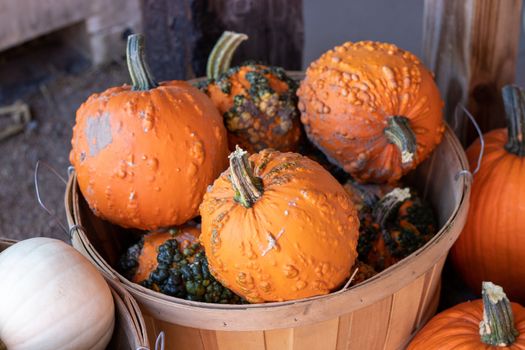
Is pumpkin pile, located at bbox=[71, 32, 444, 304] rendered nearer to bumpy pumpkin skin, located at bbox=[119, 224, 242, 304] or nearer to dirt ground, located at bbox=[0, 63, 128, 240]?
bumpy pumpkin skin, located at bbox=[119, 224, 242, 304]

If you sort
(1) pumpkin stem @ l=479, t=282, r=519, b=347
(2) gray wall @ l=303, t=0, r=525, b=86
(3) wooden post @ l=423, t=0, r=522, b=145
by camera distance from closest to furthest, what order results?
(1) pumpkin stem @ l=479, t=282, r=519, b=347
(3) wooden post @ l=423, t=0, r=522, b=145
(2) gray wall @ l=303, t=0, r=525, b=86

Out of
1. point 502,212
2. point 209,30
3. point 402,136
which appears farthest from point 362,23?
point 402,136

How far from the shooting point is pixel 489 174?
4.71ft

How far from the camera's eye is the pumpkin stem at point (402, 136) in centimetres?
122

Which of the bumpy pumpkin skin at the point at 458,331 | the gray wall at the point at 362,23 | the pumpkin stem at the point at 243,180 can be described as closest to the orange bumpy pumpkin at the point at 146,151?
the pumpkin stem at the point at 243,180

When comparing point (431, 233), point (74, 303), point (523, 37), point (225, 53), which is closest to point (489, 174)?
point (431, 233)

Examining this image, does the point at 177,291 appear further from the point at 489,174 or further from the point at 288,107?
the point at 489,174

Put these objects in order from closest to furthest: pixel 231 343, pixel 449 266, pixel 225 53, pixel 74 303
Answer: pixel 74 303 → pixel 231 343 → pixel 225 53 → pixel 449 266

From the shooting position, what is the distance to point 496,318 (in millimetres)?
1114

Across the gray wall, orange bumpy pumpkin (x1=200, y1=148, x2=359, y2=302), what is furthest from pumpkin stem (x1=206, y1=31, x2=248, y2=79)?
the gray wall

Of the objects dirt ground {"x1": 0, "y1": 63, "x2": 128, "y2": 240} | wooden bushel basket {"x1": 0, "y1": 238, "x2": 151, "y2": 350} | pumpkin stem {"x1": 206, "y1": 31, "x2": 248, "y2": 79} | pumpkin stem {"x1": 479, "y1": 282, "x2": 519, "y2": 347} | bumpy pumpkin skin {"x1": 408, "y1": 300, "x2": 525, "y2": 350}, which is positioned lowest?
dirt ground {"x1": 0, "y1": 63, "x2": 128, "y2": 240}

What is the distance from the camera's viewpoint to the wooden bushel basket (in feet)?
3.22

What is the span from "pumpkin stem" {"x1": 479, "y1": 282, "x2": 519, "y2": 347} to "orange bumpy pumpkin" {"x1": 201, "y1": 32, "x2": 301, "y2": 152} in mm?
538

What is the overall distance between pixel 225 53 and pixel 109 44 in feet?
5.61
